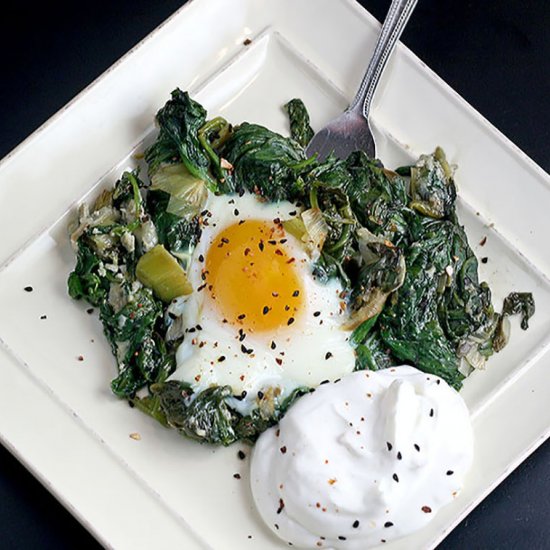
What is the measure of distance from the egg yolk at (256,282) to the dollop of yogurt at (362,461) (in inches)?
17.7

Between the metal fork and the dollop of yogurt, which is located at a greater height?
the metal fork

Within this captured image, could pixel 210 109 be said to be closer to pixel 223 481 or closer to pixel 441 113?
pixel 441 113

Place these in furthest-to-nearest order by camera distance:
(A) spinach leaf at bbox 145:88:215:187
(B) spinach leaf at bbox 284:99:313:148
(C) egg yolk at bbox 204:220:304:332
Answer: (B) spinach leaf at bbox 284:99:313:148 → (A) spinach leaf at bbox 145:88:215:187 → (C) egg yolk at bbox 204:220:304:332

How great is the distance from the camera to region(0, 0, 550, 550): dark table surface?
7.08m

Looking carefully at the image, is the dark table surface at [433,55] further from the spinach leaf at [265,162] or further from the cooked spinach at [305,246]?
the spinach leaf at [265,162]

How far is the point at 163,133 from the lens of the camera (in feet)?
20.4

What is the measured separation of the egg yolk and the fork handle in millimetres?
1046

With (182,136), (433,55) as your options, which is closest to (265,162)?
(182,136)

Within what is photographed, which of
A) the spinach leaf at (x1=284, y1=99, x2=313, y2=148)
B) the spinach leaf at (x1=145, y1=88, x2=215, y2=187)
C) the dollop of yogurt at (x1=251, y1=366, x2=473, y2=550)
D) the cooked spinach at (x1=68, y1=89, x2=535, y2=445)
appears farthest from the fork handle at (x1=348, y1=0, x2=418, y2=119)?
the dollop of yogurt at (x1=251, y1=366, x2=473, y2=550)

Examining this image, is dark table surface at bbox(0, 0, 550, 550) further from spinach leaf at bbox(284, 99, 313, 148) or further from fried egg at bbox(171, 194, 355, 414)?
fried egg at bbox(171, 194, 355, 414)

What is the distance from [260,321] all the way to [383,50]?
1.73 m

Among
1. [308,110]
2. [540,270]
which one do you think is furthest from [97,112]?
[540,270]

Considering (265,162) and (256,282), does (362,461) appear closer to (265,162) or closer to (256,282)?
(256,282)

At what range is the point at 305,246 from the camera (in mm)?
A: 5980
